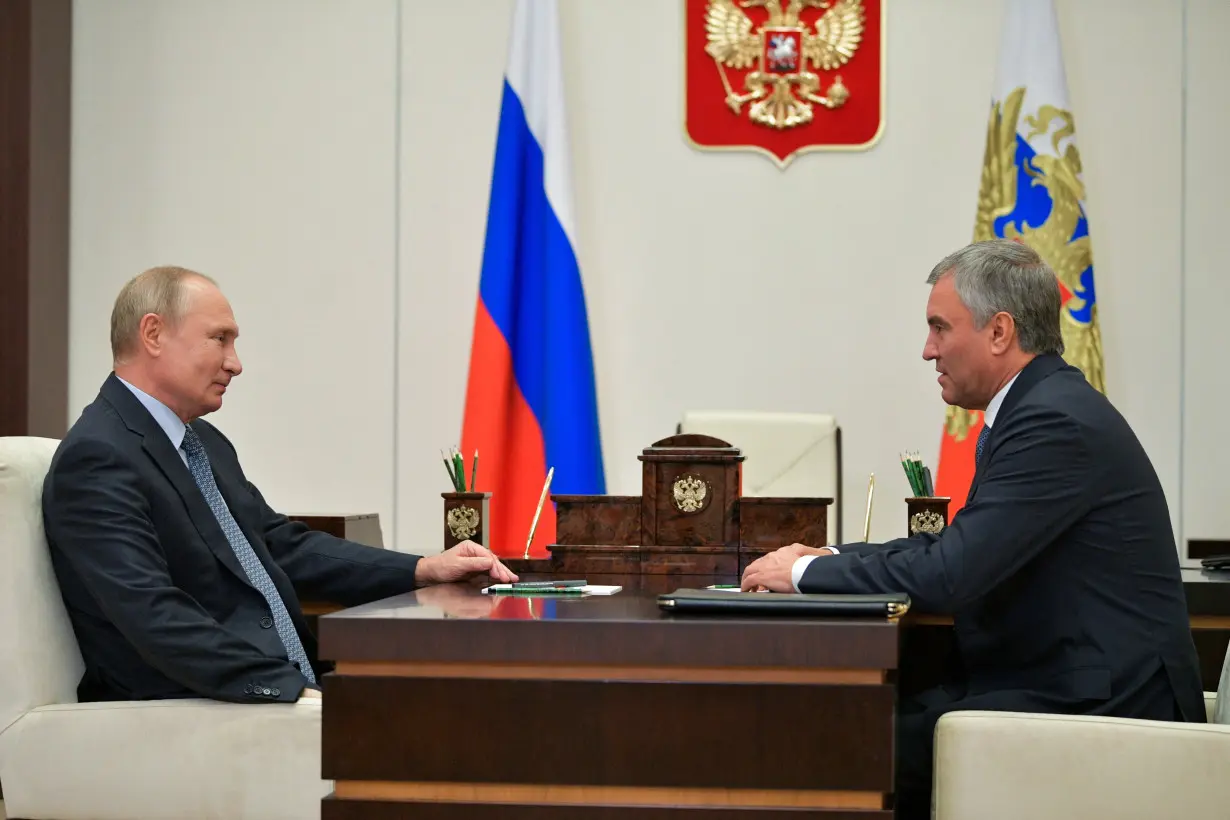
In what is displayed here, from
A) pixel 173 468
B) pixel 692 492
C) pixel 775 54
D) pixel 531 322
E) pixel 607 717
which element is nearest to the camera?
pixel 607 717

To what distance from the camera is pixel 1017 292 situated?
2.33 metres

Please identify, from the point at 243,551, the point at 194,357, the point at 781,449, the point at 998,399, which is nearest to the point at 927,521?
the point at 998,399

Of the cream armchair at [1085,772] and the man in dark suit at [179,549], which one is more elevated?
the man in dark suit at [179,549]

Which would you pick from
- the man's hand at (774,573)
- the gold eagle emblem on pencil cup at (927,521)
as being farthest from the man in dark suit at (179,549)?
the gold eagle emblem on pencil cup at (927,521)

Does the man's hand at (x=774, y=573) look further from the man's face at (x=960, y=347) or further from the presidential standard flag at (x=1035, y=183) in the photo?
the presidential standard flag at (x=1035, y=183)

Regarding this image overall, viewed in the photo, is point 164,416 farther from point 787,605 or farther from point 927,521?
point 927,521

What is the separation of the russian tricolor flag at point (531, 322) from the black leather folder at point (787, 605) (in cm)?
306

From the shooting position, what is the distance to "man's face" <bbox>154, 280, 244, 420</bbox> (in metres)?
2.37

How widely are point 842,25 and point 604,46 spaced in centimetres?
95

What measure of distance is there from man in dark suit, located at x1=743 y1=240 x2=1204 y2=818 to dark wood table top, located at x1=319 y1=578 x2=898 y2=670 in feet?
1.24

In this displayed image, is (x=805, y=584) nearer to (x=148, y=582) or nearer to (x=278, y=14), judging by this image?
(x=148, y=582)

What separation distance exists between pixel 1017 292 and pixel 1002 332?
8 cm

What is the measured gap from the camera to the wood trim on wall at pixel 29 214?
505 cm

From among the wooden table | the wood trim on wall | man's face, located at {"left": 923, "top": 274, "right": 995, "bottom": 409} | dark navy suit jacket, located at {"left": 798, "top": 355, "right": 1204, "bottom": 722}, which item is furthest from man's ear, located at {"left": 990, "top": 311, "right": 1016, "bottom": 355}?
the wood trim on wall
